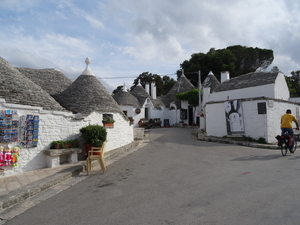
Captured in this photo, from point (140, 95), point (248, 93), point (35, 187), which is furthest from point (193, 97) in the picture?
point (35, 187)

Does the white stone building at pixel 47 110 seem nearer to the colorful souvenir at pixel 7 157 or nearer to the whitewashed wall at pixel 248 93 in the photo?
the colorful souvenir at pixel 7 157

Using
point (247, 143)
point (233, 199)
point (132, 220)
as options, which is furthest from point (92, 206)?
point (247, 143)

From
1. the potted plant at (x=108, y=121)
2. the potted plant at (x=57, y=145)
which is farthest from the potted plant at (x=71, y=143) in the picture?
the potted plant at (x=108, y=121)

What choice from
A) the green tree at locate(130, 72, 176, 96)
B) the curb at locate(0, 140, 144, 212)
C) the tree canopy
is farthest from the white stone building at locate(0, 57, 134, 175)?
the green tree at locate(130, 72, 176, 96)

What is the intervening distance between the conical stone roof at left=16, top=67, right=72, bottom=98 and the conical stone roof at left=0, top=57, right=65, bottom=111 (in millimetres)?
3593

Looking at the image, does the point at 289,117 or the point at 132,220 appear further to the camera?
the point at 289,117

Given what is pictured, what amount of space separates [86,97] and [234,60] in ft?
103

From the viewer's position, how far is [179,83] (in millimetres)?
32938

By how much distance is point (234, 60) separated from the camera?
3503 cm

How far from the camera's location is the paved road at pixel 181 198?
3293 mm

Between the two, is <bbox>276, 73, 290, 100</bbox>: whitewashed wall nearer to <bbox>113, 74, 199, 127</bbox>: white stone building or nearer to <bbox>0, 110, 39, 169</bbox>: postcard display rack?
<bbox>113, 74, 199, 127</bbox>: white stone building

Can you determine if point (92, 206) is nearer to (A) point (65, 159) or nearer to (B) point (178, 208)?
(B) point (178, 208)

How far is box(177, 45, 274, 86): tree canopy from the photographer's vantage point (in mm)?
35094

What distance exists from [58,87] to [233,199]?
38.6 ft
